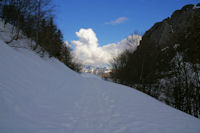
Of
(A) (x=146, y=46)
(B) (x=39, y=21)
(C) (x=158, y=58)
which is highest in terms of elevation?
(B) (x=39, y=21)

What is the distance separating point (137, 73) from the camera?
15.9m

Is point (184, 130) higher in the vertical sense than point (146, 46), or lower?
lower

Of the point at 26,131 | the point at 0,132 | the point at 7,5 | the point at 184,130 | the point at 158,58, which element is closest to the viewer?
the point at 0,132

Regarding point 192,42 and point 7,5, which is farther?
point 7,5

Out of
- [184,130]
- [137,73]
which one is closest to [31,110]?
[184,130]

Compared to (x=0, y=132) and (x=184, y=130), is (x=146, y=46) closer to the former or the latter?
(x=184, y=130)

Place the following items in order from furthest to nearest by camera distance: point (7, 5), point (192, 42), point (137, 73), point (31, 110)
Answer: point (137, 73), point (7, 5), point (192, 42), point (31, 110)

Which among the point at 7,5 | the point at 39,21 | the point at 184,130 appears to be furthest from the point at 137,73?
the point at 7,5

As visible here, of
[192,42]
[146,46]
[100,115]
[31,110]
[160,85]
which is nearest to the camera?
[31,110]

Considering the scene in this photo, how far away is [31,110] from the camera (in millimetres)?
2807

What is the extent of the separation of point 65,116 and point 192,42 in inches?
448

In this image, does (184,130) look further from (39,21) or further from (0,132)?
(39,21)

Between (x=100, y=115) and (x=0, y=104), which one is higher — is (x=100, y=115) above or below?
below

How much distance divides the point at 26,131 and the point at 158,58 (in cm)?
1539
